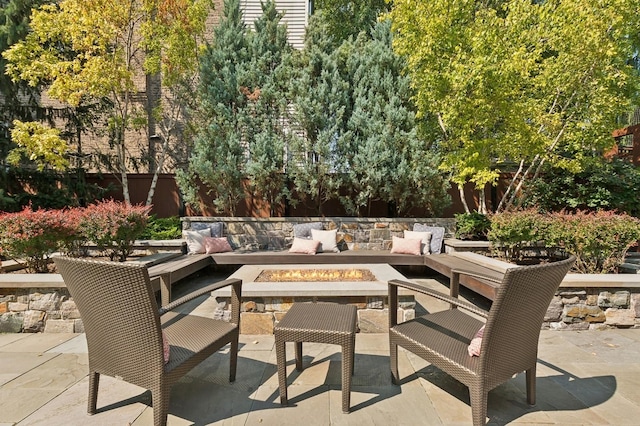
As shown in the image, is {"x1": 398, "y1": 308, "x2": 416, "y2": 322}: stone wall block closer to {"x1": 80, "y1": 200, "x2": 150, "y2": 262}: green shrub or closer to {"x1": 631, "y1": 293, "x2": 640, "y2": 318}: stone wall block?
{"x1": 631, "y1": 293, "x2": 640, "y2": 318}: stone wall block

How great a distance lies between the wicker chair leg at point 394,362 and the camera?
2.14 metres

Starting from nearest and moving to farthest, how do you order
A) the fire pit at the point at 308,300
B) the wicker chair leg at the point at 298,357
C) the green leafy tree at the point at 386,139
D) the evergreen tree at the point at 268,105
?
the wicker chair leg at the point at 298,357, the fire pit at the point at 308,300, the green leafy tree at the point at 386,139, the evergreen tree at the point at 268,105

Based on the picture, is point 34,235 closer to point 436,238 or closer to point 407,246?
point 407,246

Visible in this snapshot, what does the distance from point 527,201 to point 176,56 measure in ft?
28.0

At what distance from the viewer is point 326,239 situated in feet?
19.2

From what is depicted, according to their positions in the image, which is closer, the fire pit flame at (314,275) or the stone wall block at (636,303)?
the stone wall block at (636,303)

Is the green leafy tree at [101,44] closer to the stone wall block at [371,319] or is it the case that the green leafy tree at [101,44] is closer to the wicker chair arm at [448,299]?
the stone wall block at [371,319]

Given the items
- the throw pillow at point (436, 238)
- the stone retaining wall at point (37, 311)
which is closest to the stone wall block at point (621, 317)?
the throw pillow at point (436, 238)

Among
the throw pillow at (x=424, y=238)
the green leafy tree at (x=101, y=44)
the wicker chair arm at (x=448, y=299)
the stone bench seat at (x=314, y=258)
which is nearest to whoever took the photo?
the wicker chair arm at (x=448, y=299)

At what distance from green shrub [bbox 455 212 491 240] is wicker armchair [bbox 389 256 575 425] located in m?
4.18

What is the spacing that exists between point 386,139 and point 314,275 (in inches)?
129

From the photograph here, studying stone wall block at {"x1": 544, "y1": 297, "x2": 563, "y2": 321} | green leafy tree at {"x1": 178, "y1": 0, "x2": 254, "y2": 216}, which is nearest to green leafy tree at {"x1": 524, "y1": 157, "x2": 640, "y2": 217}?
stone wall block at {"x1": 544, "y1": 297, "x2": 563, "y2": 321}

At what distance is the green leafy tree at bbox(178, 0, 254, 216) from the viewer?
6.13 m

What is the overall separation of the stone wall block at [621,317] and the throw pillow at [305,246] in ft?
13.3
